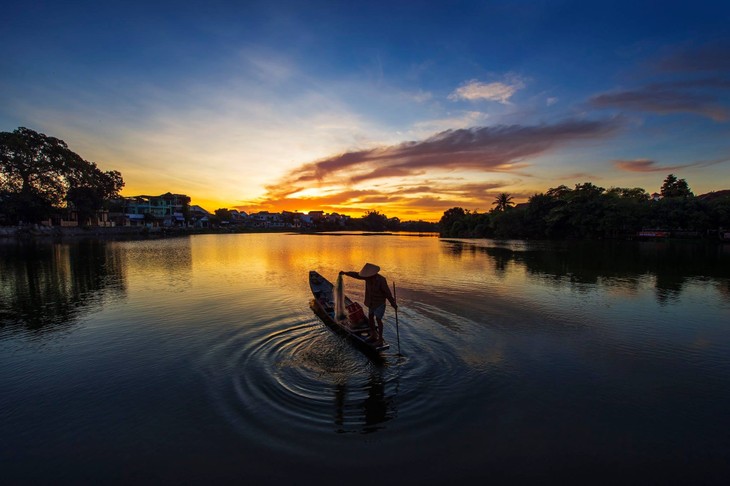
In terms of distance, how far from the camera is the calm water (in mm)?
4934

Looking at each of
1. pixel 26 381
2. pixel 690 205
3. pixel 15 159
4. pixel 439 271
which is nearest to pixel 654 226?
pixel 690 205

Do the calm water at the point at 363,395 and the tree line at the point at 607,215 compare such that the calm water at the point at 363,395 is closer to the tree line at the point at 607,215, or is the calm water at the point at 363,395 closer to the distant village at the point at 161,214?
the tree line at the point at 607,215

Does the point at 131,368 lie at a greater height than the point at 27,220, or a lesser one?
lesser

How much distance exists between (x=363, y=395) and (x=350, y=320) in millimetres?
3278

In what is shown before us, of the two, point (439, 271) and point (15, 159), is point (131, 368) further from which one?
point (15, 159)

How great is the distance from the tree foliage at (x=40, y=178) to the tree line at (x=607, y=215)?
272 ft

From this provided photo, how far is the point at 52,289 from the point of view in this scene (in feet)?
56.1

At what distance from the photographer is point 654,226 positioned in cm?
5838

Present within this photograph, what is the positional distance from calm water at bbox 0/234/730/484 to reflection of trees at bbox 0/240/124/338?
190 millimetres

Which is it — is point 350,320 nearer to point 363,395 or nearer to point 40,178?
point 363,395

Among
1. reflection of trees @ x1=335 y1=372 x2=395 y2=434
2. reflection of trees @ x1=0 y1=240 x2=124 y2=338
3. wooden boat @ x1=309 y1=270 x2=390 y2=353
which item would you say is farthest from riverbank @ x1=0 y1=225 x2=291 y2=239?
reflection of trees @ x1=335 y1=372 x2=395 y2=434

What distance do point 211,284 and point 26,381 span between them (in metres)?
11.8

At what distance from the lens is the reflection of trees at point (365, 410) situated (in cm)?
581

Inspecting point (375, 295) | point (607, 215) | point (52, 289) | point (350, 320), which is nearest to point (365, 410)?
point (375, 295)
